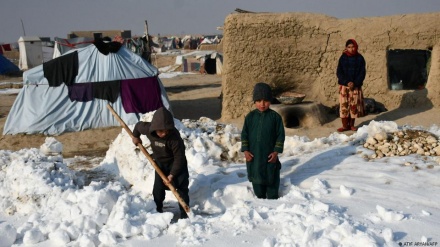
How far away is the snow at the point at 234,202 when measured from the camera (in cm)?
288

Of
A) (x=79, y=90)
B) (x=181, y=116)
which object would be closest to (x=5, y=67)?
(x=79, y=90)

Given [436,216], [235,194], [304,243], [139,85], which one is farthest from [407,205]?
[139,85]

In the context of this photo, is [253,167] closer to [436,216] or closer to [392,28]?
[436,216]

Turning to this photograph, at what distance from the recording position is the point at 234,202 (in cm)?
380

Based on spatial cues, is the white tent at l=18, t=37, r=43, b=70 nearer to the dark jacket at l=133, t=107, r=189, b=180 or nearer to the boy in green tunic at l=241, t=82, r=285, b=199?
the dark jacket at l=133, t=107, r=189, b=180

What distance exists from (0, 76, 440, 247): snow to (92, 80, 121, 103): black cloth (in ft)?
14.4

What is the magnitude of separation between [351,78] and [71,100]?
18.6ft

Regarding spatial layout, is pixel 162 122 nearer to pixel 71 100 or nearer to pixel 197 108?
pixel 71 100

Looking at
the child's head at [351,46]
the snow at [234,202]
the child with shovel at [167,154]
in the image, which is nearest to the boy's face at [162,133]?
the child with shovel at [167,154]

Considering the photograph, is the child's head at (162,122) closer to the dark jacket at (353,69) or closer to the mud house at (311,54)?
the dark jacket at (353,69)

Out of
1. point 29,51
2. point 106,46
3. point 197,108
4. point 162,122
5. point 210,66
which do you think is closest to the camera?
point 162,122

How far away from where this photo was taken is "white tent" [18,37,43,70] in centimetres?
2245

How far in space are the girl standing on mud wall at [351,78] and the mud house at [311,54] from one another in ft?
4.12

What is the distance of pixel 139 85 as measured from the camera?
9539 mm
